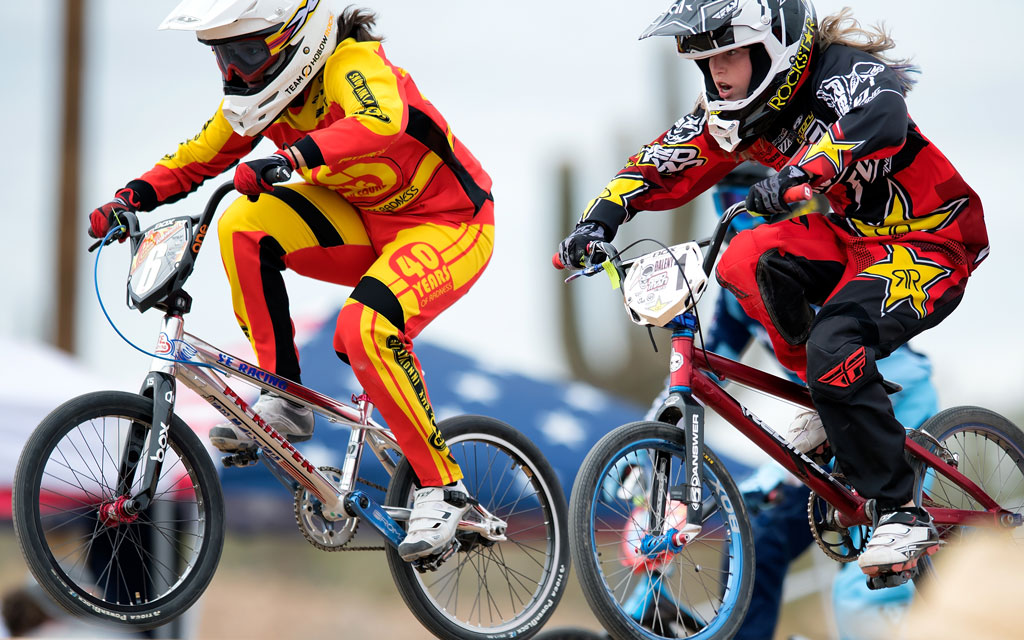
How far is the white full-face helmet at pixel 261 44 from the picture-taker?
4160 mm

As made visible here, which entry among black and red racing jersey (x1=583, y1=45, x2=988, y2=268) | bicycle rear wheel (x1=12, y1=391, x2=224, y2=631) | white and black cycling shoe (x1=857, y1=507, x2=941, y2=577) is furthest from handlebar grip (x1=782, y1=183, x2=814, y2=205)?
bicycle rear wheel (x1=12, y1=391, x2=224, y2=631)

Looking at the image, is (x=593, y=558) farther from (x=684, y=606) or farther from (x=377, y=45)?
(x=377, y=45)

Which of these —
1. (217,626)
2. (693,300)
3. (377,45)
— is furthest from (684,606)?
(217,626)

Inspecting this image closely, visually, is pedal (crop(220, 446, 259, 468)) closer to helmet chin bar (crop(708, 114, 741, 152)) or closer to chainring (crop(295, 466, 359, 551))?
chainring (crop(295, 466, 359, 551))

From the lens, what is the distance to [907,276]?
13.6 ft

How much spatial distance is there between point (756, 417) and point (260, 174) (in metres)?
1.96

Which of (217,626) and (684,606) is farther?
(217,626)

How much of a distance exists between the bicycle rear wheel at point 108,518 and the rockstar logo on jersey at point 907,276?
8.18ft

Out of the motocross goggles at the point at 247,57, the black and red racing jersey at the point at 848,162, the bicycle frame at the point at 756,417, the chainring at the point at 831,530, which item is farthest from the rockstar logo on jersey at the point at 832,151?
the motocross goggles at the point at 247,57

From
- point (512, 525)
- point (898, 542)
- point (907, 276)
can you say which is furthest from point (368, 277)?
point (898, 542)

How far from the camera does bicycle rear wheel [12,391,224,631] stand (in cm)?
370

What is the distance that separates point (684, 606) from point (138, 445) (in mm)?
2107

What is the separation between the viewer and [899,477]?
4.06 metres

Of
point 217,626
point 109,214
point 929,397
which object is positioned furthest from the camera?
point 217,626
